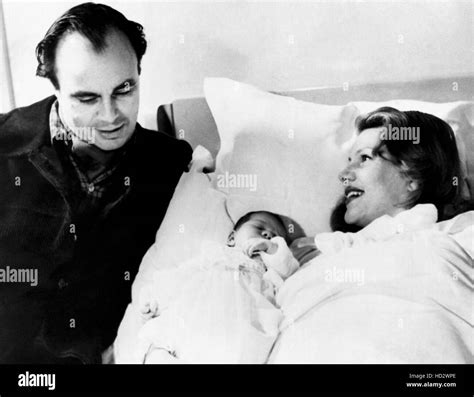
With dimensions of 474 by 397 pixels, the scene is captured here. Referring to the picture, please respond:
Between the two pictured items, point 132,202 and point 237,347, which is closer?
point 237,347

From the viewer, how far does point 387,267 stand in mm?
1592

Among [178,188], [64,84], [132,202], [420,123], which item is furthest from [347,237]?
[64,84]

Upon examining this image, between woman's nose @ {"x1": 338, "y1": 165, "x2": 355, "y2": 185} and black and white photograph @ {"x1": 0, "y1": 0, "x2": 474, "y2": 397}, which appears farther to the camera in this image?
woman's nose @ {"x1": 338, "y1": 165, "x2": 355, "y2": 185}

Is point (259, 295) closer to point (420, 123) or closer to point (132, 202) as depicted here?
point (132, 202)

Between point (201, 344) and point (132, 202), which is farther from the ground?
point (132, 202)

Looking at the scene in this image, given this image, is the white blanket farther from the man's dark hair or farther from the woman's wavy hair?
the man's dark hair

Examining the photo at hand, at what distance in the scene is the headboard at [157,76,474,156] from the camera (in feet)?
5.81

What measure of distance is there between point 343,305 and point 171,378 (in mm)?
486

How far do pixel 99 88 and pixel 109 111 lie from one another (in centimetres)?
7

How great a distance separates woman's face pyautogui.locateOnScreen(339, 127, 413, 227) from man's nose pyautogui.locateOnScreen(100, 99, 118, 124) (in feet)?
2.10

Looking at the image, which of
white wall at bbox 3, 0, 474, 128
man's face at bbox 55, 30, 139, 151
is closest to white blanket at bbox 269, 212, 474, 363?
white wall at bbox 3, 0, 474, 128

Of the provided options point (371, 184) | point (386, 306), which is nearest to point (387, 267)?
point (386, 306)

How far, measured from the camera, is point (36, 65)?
6.11 feet

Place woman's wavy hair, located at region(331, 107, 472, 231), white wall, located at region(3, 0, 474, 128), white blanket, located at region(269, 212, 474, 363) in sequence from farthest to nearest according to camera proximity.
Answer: white wall, located at region(3, 0, 474, 128), woman's wavy hair, located at region(331, 107, 472, 231), white blanket, located at region(269, 212, 474, 363)
